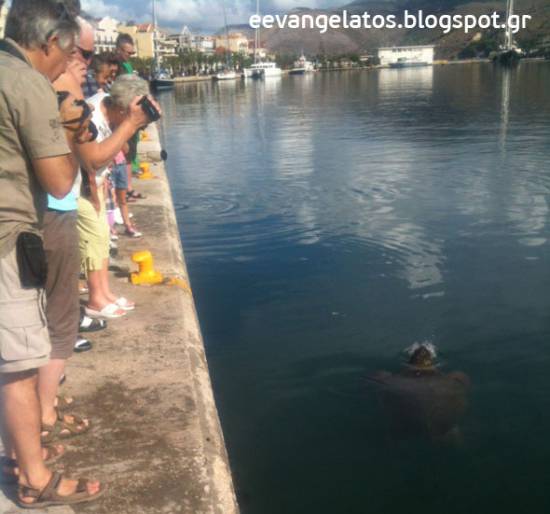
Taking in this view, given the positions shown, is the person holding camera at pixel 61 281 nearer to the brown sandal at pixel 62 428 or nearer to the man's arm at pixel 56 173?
the brown sandal at pixel 62 428

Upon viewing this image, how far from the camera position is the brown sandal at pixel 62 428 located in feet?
10.5

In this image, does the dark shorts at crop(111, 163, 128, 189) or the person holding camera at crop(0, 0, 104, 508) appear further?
the dark shorts at crop(111, 163, 128, 189)

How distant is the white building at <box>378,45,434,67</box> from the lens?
15125cm

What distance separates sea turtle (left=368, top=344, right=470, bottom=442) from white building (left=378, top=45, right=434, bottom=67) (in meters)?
152

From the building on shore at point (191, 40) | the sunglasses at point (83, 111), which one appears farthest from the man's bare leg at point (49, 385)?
the building on shore at point (191, 40)

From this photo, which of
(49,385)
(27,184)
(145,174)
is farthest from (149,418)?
(145,174)

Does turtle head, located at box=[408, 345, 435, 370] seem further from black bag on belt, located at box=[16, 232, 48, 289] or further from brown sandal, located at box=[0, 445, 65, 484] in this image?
black bag on belt, located at box=[16, 232, 48, 289]

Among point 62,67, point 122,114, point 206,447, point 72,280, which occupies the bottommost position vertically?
point 206,447

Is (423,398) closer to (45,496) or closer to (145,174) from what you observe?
(45,496)

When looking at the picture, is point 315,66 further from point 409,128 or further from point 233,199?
point 233,199

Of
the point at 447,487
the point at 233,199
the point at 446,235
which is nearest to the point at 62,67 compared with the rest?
the point at 447,487

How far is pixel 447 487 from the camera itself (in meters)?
4.34

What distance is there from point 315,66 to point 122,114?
156m

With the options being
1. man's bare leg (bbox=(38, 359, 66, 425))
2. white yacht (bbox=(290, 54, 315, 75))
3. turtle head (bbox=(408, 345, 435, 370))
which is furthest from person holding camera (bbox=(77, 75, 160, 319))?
white yacht (bbox=(290, 54, 315, 75))
